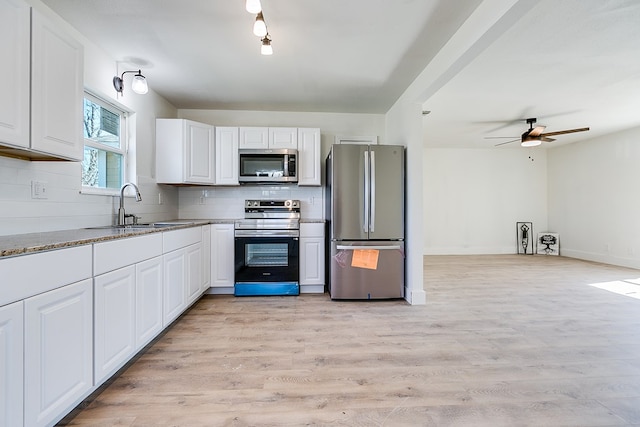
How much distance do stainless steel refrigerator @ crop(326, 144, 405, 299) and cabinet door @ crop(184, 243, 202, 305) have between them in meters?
1.51

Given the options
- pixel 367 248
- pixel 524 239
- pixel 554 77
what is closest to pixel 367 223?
pixel 367 248

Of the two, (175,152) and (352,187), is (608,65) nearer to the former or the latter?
(352,187)

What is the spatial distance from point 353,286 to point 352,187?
1153 millimetres

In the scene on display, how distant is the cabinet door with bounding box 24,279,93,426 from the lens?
3.73ft

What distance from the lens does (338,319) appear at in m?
2.71

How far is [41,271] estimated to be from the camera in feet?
3.88

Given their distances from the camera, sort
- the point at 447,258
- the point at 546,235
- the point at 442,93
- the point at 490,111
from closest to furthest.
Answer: the point at 442,93 → the point at 490,111 → the point at 447,258 → the point at 546,235

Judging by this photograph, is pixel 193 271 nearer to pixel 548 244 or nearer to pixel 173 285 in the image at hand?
pixel 173 285

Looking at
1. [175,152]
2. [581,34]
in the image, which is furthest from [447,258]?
[175,152]

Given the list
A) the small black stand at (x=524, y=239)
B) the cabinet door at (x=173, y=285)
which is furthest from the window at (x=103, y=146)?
the small black stand at (x=524, y=239)

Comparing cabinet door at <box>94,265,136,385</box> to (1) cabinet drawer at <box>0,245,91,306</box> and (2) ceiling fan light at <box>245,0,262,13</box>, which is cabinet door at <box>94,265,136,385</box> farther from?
(2) ceiling fan light at <box>245,0,262,13</box>

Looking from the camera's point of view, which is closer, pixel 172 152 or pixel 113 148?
pixel 113 148

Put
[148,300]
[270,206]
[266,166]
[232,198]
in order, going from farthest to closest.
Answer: [232,198] → [270,206] → [266,166] → [148,300]

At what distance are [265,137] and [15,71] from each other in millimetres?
2396
